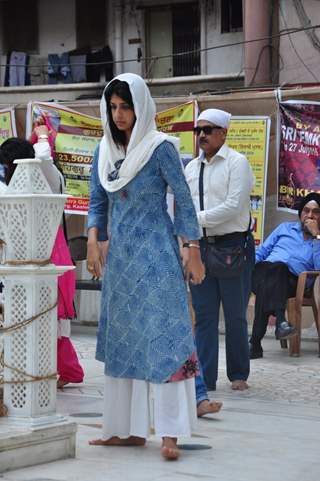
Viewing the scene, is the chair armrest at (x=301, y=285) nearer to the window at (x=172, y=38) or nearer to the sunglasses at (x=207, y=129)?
the sunglasses at (x=207, y=129)

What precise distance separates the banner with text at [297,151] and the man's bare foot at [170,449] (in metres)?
5.54

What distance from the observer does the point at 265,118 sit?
10836 mm

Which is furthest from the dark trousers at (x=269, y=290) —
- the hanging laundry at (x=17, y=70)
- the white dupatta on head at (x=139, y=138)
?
the hanging laundry at (x=17, y=70)

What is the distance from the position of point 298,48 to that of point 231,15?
4017 millimetres

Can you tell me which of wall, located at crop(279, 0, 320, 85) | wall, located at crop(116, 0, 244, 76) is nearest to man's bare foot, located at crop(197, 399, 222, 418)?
wall, located at crop(279, 0, 320, 85)

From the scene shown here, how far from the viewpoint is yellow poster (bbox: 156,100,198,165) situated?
11.1 m

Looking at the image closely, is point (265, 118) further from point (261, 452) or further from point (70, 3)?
point (70, 3)

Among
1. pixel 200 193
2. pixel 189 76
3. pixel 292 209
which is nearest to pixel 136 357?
pixel 200 193

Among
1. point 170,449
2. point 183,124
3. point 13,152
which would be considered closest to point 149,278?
point 170,449

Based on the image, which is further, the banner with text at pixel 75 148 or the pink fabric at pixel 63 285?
the banner with text at pixel 75 148

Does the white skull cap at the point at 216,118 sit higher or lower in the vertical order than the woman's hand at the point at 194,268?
higher

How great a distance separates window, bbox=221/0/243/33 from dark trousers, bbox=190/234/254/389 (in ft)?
64.7

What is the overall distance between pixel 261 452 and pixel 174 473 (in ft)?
2.19

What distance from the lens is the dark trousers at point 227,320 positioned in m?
7.59
